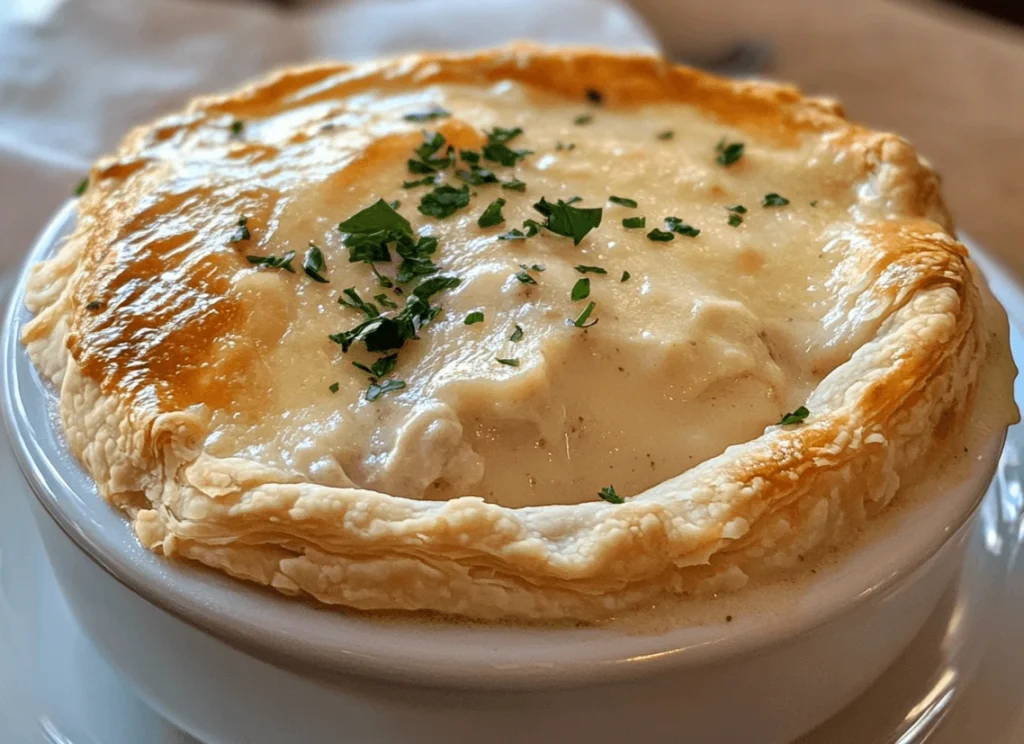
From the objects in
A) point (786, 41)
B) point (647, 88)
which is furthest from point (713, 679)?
point (786, 41)

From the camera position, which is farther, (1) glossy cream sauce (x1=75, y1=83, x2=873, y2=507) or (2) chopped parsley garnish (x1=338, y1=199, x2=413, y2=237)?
(2) chopped parsley garnish (x1=338, y1=199, x2=413, y2=237)

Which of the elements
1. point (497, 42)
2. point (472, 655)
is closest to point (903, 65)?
point (497, 42)

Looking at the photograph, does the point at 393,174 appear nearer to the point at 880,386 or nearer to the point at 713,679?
the point at 880,386

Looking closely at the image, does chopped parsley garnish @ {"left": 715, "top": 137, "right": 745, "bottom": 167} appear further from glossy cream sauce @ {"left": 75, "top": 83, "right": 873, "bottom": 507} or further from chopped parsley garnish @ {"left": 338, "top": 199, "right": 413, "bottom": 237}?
chopped parsley garnish @ {"left": 338, "top": 199, "right": 413, "bottom": 237}

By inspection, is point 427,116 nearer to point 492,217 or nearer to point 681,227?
point 492,217

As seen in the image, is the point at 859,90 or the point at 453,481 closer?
the point at 453,481

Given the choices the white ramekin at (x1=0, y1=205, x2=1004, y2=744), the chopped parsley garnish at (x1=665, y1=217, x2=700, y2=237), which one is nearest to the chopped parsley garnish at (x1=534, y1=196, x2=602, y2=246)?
the chopped parsley garnish at (x1=665, y1=217, x2=700, y2=237)
